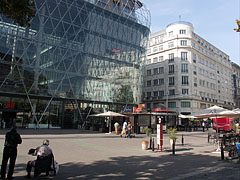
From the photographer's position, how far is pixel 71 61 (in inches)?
1427

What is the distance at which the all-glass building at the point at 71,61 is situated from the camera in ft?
101

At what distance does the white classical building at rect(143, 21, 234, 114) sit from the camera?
183 feet

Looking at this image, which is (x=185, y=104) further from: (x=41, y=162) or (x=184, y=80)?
(x=41, y=162)

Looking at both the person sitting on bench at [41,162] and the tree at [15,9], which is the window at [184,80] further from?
the person sitting on bench at [41,162]

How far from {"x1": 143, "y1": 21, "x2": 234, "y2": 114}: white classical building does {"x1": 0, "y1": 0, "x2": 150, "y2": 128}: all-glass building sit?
596 inches

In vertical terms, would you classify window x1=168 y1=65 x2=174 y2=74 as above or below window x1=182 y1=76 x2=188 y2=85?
above

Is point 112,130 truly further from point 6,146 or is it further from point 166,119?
point 6,146

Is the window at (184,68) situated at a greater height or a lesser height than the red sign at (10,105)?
greater

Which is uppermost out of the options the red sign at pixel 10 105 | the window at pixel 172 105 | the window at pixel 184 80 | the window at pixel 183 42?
the window at pixel 183 42

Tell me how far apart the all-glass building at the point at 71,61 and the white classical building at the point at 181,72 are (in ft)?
49.6

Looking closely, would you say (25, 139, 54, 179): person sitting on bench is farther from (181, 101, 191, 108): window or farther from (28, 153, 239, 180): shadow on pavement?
(181, 101, 191, 108): window

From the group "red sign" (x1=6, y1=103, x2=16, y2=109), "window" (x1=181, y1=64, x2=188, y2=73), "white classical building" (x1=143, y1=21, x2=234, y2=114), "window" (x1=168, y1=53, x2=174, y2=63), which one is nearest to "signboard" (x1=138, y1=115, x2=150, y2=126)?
"red sign" (x1=6, y1=103, x2=16, y2=109)

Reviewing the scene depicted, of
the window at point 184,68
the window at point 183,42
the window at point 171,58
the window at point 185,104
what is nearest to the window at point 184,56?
the window at point 184,68

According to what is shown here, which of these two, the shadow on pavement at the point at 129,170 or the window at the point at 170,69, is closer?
the shadow on pavement at the point at 129,170
